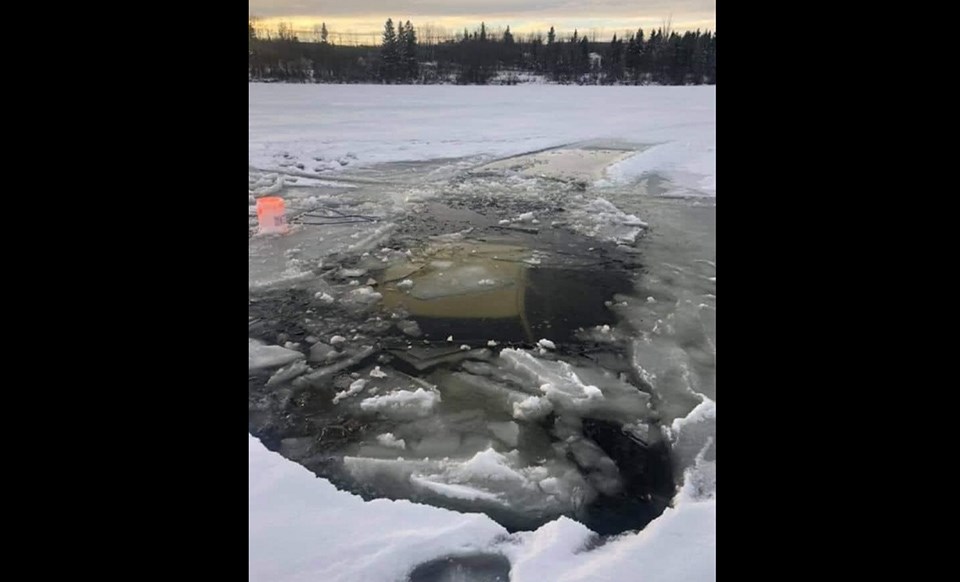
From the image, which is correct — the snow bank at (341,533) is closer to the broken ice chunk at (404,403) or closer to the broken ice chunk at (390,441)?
the broken ice chunk at (390,441)

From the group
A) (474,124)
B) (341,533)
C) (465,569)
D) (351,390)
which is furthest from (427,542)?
(474,124)

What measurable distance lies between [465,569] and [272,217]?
5017 millimetres

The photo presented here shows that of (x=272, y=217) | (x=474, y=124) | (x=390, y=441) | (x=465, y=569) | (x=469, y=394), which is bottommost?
(x=465, y=569)

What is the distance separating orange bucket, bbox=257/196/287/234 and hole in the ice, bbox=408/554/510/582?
472cm

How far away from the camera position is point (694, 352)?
4207 millimetres

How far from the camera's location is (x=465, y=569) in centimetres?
256

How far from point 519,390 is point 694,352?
3.81 ft

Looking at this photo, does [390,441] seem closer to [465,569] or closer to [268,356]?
[465,569]

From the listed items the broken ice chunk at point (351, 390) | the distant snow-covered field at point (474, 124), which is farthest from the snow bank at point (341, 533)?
the distant snow-covered field at point (474, 124)

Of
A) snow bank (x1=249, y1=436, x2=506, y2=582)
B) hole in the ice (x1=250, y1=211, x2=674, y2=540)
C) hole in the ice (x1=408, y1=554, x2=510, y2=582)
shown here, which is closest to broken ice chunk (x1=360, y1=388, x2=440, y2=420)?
hole in the ice (x1=250, y1=211, x2=674, y2=540)
